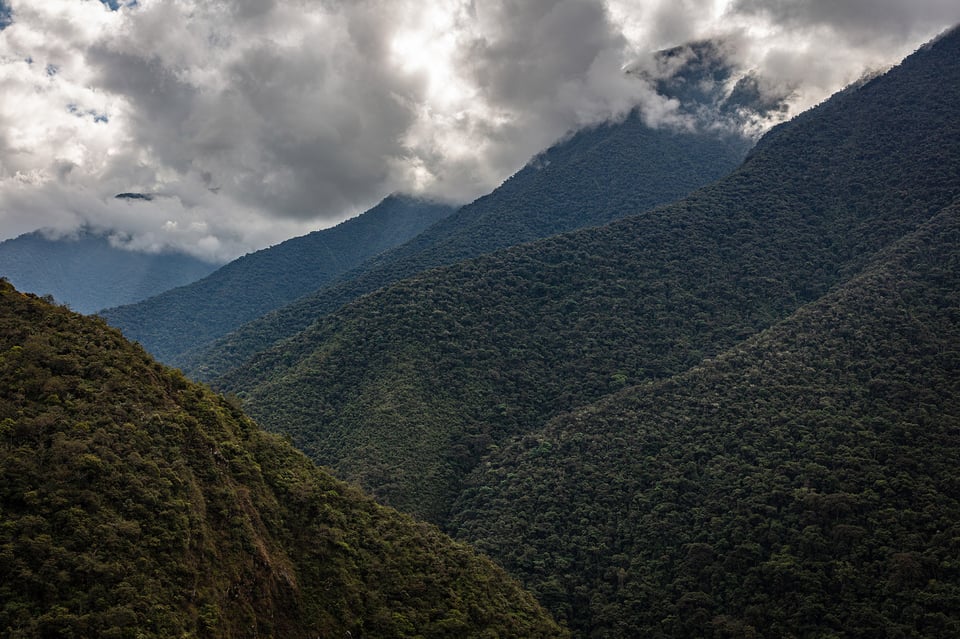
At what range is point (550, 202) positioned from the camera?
564 feet

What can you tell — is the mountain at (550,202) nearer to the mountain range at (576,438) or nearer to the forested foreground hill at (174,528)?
the mountain range at (576,438)

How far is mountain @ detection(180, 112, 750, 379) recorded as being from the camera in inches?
5832

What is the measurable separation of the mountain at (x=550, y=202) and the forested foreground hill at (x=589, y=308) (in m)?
30.9

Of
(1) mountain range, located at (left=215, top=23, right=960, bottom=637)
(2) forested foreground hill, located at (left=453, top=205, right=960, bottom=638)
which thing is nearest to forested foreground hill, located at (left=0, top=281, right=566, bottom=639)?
(2) forested foreground hill, located at (left=453, top=205, right=960, bottom=638)

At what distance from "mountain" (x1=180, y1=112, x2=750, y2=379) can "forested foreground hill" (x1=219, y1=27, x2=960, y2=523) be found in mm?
30930

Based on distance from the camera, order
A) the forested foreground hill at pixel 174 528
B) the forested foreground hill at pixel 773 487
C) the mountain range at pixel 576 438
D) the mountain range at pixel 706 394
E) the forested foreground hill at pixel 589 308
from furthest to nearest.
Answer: the forested foreground hill at pixel 589 308 → the mountain range at pixel 706 394 → the forested foreground hill at pixel 773 487 → the mountain range at pixel 576 438 → the forested foreground hill at pixel 174 528

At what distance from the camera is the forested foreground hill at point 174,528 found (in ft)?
93.8

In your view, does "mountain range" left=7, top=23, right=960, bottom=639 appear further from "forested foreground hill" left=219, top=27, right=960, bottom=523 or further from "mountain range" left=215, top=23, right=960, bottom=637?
"forested foreground hill" left=219, top=27, right=960, bottom=523

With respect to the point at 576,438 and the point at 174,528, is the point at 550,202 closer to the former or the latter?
the point at 576,438

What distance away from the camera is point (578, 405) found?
88688mm

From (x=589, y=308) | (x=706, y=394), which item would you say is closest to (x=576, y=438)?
(x=706, y=394)

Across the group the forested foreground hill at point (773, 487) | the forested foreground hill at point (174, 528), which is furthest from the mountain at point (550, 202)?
the forested foreground hill at point (174, 528)

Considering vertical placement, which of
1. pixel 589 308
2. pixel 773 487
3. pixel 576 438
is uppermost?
pixel 589 308

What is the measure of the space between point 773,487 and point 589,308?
49796mm
